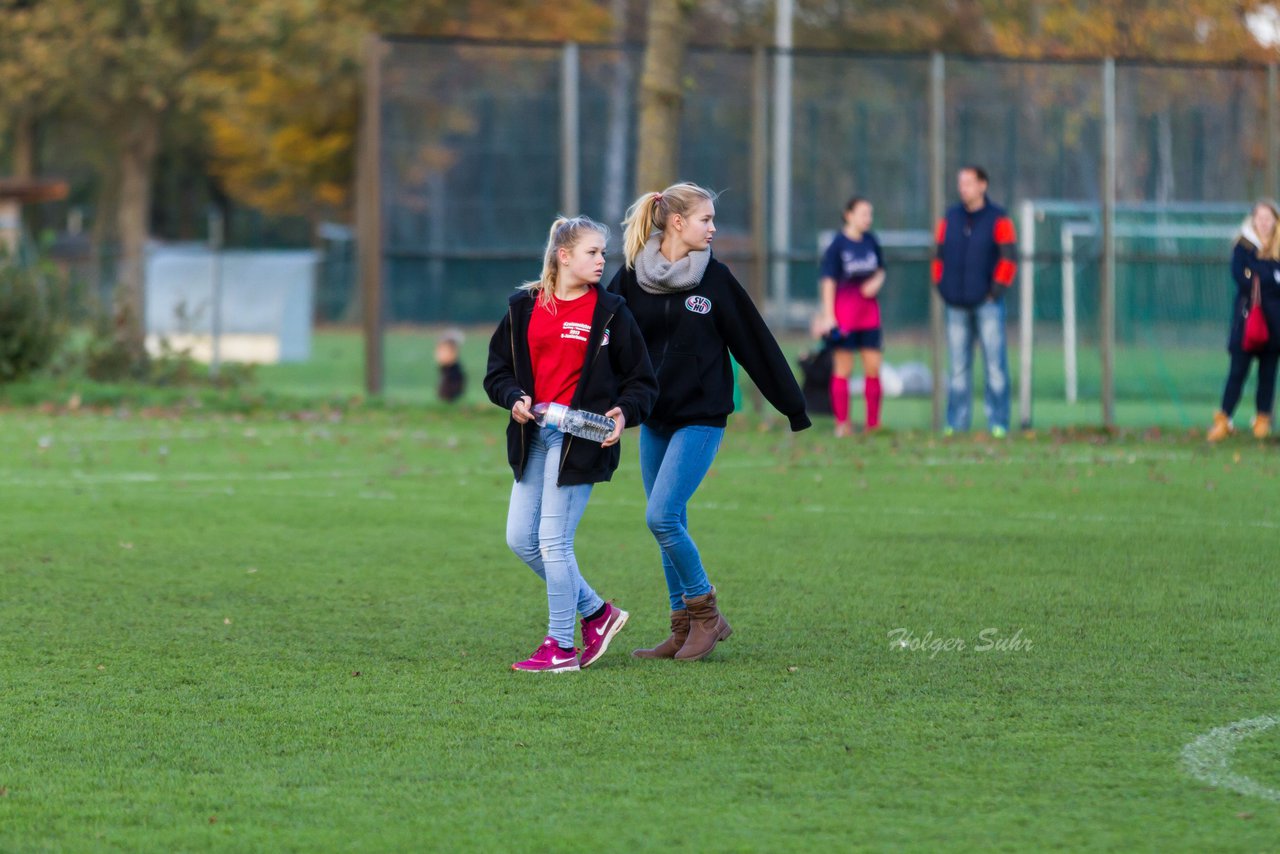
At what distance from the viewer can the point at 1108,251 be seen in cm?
1755

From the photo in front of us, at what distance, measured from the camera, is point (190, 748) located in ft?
17.9

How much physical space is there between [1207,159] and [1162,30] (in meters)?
13.2

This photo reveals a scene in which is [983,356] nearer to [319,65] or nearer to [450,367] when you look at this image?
[450,367]

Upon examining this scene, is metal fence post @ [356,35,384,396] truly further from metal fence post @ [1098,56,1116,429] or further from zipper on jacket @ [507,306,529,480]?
zipper on jacket @ [507,306,529,480]

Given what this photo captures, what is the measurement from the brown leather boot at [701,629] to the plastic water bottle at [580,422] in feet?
2.60

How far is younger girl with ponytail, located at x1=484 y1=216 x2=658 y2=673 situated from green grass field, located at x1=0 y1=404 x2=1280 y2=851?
407 millimetres

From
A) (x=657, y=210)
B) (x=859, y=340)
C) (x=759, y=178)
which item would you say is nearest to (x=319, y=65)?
(x=759, y=178)

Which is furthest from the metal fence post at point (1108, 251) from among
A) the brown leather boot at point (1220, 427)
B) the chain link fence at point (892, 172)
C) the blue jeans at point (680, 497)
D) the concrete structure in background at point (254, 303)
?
the concrete structure in background at point (254, 303)

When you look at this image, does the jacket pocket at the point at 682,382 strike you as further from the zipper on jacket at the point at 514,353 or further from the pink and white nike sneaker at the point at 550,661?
the pink and white nike sneaker at the point at 550,661

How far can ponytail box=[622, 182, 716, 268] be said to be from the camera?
671cm

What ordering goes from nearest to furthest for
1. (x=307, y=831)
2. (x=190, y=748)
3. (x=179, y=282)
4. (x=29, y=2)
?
1. (x=307, y=831)
2. (x=190, y=748)
3. (x=179, y=282)
4. (x=29, y=2)

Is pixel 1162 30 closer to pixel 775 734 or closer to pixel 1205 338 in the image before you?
pixel 1205 338

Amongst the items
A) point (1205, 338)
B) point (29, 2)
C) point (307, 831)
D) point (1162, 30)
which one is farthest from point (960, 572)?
point (29, 2)

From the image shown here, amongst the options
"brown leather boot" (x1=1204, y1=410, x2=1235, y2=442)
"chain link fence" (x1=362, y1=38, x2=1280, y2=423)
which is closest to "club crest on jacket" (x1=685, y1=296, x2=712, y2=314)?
"brown leather boot" (x1=1204, y1=410, x2=1235, y2=442)
